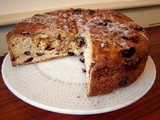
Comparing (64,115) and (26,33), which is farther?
(26,33)

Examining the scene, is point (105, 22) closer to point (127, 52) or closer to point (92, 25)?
point (92, 25)

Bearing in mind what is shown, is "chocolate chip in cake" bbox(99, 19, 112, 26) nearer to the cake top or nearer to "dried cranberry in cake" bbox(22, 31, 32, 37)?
the cake top

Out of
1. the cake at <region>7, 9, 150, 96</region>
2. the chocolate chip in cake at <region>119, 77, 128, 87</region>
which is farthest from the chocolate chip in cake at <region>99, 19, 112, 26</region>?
the chocolate chip in cake at <region>119, 77, 128, 87</region>

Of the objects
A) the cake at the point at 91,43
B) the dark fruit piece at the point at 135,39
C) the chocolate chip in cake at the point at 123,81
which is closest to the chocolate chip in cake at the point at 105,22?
the cake at the point at 91,43

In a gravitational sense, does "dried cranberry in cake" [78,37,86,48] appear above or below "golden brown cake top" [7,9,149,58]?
below

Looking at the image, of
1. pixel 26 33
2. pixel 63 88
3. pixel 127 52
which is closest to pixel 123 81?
pixel 127 52

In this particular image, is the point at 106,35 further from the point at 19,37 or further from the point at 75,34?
the point at 19,37

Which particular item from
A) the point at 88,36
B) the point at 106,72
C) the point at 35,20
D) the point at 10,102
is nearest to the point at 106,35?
the point at 88,36

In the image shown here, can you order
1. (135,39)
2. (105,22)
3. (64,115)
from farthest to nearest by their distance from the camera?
(105,22) < (135,39) < (64,115)
